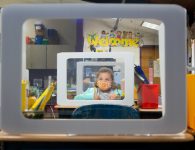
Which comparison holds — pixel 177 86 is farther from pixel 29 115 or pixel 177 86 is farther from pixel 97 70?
pixel 97 70

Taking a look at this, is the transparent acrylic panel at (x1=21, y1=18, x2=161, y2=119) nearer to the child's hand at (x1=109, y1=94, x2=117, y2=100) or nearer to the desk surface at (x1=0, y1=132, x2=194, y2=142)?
the child's hand at (x1=109, y1=94, x2=117, y2=100)

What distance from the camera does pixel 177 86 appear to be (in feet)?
4.25

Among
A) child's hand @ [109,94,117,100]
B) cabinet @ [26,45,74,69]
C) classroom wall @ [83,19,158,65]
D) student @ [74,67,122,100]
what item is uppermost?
classroom wall @ [83,19,158,65]

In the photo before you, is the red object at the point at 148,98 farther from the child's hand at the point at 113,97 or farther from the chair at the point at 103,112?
the chair at the point at 103,112

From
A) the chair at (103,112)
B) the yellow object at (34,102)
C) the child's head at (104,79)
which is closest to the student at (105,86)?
the child's head at (104,79)

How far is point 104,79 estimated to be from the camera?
3.84m

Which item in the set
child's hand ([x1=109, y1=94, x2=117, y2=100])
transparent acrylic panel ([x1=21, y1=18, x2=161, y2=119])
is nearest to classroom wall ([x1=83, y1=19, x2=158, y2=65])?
transparent acrylic panel ([x1=21, y1=18, x2=161, y2=119])

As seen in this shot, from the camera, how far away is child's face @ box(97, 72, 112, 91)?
380 centimetres

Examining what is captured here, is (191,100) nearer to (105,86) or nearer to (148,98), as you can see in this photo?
(148,98)

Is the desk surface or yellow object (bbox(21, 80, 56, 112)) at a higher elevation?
yellow object (bbox(21, 80, 56, 112))

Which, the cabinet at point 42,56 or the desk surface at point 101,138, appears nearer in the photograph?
the desk surface at point 101,138

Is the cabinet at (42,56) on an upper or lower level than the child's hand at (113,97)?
upper

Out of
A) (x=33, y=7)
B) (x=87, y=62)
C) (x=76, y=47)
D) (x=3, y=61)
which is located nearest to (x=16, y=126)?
(x=3, y=61)

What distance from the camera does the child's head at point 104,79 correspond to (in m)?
3.80
